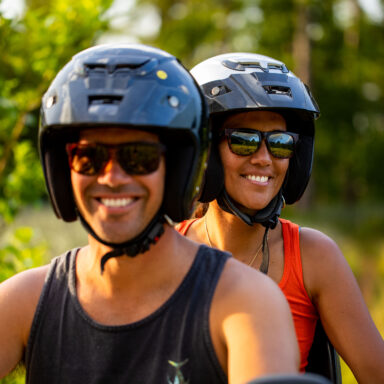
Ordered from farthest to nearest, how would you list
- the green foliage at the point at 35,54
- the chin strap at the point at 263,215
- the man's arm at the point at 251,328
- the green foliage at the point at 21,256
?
the green foliage at the point at 35,54 < the green foliage at the point at 21,256 < the chin strap at the point at 263,215 < the man's arm at the point at 251,328

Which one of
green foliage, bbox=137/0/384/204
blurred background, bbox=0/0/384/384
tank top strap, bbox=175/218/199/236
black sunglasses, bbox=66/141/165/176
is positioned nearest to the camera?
black sunglasses, bbox=66/141/165/176

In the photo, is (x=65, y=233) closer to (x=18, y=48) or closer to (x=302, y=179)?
(x=18, y=48)

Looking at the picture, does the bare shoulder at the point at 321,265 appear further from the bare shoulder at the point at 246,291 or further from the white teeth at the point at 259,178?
the bare shoulder at the point at 246,291

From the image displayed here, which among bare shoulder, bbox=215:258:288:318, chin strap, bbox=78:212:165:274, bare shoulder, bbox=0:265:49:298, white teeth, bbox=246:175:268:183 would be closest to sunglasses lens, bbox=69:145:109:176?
chin strap, bbox=78:212:165:274

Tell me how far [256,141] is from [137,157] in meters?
1.20

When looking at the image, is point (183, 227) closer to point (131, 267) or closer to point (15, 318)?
point (131, 267)

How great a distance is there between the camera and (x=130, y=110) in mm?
2078

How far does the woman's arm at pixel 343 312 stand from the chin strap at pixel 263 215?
0.19 meters

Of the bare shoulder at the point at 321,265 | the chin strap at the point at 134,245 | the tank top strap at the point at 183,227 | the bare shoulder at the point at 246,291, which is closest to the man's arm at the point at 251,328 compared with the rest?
the bare shoulder at the point at 246,291

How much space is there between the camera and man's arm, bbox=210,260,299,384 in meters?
1.90

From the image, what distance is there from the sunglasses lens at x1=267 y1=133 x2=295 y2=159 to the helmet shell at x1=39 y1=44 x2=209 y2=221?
0.95m

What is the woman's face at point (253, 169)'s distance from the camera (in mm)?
3236

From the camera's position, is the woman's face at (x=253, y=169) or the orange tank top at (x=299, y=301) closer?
the orange tank top at (x=299, y=301)

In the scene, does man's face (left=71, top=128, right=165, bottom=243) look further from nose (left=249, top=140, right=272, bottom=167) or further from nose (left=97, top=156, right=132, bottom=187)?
nose (left=249, top=140, right=272, bottom=167)
